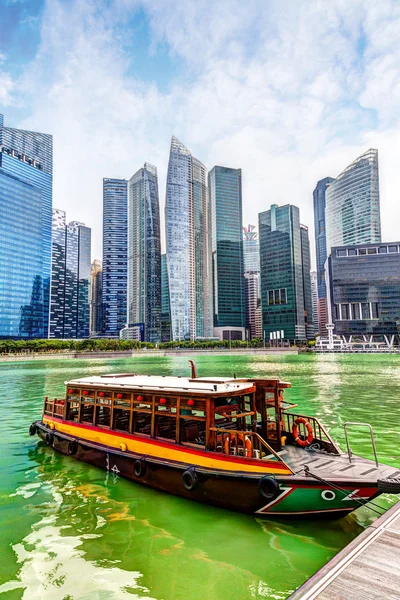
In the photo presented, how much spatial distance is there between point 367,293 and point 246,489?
18113 centimetres

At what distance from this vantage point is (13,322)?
522 feet

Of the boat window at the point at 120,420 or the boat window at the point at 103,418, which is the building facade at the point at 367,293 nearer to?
the boat window at the point at 103,418

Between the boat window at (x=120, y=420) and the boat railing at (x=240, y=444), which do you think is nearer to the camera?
the boat railing at (x=240, y=444)

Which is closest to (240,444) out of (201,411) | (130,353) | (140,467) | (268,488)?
(201,411)

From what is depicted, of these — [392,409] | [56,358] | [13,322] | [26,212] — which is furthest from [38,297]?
[392,409]

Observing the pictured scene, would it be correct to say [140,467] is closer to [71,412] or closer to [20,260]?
[71,412]

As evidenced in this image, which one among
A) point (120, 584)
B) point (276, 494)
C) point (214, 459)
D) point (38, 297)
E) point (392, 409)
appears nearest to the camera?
point (120, 584)

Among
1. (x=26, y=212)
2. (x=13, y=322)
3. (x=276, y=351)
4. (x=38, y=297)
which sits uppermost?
(x=26, y=212)

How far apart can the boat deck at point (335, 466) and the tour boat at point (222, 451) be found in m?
0.02

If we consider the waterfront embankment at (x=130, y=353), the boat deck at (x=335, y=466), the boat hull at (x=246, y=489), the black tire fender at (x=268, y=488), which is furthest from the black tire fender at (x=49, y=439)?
the waterfront embankment at (x=130, y=353)

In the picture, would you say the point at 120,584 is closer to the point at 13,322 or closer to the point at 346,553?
the point at 346,553

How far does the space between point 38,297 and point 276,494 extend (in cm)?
17928

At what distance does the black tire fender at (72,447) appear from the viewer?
14781mm

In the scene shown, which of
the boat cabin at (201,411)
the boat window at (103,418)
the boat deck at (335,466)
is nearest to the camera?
the boat deck at (335,466)
